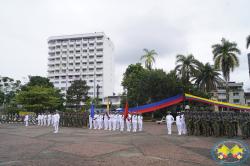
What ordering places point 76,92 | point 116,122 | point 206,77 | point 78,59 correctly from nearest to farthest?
point 116,122
point 206,77
point 76,92
point 78,59

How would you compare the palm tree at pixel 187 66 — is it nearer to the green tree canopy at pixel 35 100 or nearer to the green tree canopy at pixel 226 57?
the green tree canopy at pixel 226 57

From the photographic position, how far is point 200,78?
140ft

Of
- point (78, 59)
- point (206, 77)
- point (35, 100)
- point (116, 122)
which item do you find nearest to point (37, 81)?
point (35, 100)

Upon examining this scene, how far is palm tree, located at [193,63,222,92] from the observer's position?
41.7 meters

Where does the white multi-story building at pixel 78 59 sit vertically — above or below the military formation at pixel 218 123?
above

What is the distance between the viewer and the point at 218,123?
51.5 feet

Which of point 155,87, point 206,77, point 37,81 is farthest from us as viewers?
point 37,81

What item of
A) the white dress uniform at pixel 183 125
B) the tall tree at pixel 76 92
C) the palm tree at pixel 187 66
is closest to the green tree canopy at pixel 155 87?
the palm tree at pixel 187 66

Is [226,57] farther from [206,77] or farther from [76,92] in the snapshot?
[76,92]

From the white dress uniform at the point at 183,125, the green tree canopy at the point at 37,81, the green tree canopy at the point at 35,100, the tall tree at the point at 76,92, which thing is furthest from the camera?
the tall tree at the point at 76,92

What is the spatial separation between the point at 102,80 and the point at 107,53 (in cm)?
1262

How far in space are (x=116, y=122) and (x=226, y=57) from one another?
2181 cm

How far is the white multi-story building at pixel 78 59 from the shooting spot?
92562 mm

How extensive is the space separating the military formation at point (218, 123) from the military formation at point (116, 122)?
5001mm
